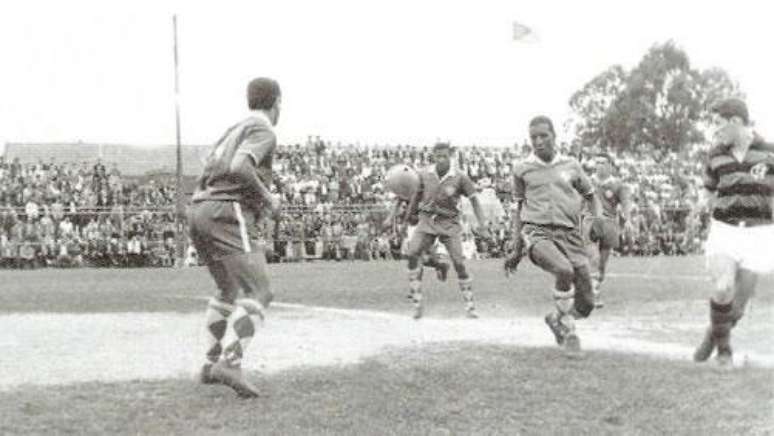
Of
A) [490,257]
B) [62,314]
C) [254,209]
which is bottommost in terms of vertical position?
[490,257]

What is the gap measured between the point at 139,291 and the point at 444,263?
575cm

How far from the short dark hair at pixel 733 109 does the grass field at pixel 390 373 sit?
2029mm

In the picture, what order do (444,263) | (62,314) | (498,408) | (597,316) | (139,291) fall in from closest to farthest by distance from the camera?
1. (498,408)
2. (597,316)
3. (62,314)
4. (444,263)
5. (139,291)

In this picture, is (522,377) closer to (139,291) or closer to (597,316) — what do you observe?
(597,316)

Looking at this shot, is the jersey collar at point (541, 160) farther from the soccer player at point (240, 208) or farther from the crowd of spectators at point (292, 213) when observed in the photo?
the crowd of spectators at point (292, 213)

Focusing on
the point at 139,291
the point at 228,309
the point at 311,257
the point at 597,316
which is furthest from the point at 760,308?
the point at 311,257

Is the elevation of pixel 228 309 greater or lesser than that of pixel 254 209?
lesser

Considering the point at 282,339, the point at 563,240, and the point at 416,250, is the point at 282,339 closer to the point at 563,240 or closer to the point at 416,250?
the point at 563,240

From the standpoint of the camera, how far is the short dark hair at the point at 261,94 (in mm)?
8242

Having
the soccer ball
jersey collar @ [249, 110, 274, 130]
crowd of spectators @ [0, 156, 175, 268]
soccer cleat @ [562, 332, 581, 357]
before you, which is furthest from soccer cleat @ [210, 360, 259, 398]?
crowd of spectators @ [0, 156, 175, 268]

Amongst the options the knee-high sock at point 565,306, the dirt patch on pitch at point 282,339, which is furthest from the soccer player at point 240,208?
the knee-high sock at point 565,306

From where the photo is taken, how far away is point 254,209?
326 inches

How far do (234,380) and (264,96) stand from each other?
2090 mm

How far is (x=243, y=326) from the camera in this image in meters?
7.94
